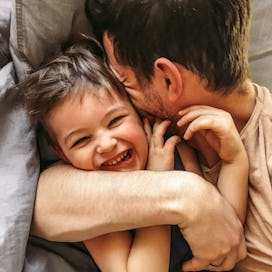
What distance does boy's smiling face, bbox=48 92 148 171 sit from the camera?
1.08 m

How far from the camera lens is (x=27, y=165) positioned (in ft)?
3.60

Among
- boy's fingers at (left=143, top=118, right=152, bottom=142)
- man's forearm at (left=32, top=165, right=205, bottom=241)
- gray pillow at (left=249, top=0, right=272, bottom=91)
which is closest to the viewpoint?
man's forearm at (left=32, top=165, right=205, bottom=241)

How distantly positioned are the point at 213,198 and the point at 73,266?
0.35 meters

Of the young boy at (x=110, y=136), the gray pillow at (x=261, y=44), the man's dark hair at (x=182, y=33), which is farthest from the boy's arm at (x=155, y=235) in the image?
the gray pillow at (x=261, y=44)

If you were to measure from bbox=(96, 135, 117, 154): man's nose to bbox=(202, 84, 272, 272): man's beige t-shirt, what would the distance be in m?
0.27

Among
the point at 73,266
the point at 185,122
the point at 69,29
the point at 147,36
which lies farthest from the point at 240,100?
the point at 73,266

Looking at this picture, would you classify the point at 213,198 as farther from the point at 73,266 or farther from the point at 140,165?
the point at 73,266

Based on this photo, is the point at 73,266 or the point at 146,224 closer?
the point at 146,224

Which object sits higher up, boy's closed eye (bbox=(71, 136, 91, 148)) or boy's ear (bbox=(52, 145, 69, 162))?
boy's closed eye (bbox=(71, 136, 91, 148))

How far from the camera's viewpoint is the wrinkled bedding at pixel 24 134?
104 centimetres

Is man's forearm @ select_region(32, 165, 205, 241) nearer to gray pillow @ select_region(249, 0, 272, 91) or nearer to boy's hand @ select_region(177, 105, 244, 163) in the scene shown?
boy's hand @ select_region(177, 105, 244, 163)

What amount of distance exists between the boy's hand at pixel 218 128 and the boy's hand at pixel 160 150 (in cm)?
4

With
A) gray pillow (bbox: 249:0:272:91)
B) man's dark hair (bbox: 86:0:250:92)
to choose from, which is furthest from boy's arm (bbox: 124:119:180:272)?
gray pillow (bbox: 249:0:272:91)

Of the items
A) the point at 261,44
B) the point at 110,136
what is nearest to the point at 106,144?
the point at 110,136
